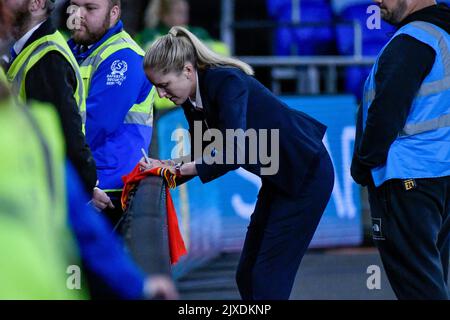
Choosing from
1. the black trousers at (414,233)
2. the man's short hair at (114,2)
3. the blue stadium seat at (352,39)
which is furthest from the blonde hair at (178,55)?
the blue stadium seat at (352,39)

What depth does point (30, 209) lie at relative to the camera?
2.13m

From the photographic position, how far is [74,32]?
5219mm

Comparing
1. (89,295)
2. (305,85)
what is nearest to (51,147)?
(89,295)

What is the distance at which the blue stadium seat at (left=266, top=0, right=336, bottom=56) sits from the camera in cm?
1159

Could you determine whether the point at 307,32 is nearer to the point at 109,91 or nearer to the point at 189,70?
the point at 109,91

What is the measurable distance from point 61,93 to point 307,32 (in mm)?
7411

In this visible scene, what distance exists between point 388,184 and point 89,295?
215cm

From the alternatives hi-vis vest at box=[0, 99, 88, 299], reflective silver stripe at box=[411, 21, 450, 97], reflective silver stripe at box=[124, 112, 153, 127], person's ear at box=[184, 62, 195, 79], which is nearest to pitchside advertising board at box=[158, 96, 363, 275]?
reflective silver stripe at box=[124, 112, 153, 127]

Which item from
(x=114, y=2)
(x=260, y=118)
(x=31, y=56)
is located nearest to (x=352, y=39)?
(x=114, y=2)

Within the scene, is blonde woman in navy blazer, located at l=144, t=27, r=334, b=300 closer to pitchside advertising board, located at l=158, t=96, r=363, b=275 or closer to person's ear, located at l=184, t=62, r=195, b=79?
person's ear, located at l=184, t=62, r=195, b=79

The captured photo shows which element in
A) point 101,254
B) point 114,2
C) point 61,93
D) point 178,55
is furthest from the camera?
point 114,2

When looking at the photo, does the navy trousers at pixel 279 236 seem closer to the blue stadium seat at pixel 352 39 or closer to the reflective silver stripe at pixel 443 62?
the reflective silver stripe at pixel 443 62

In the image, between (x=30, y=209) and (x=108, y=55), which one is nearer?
(x=30, y=209)

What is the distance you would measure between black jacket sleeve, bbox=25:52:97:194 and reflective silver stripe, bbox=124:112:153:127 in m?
0.70
